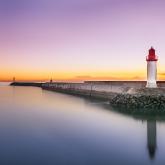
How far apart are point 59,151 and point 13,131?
2.87 meters

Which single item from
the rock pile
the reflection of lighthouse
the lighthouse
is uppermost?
the lighthouse

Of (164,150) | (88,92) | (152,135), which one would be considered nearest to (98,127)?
(152,135)

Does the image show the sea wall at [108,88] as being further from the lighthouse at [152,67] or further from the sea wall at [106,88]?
the lighthouse at [152,67]

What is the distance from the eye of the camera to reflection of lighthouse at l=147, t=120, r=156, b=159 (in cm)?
577

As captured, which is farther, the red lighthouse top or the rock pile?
the red lighthouse top

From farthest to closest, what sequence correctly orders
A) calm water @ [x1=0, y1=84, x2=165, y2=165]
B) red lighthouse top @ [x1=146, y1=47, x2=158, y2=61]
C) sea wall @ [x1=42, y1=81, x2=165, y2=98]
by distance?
sea wall @ [x1=42, y1=81, x2=165, y2=98] < red lighthouse top @ [x1=146, y1=47, x2=158, y2=61] < calm water @ [x1=0, y1=84, x2=165, y2=165]

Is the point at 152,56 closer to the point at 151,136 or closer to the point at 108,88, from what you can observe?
the point at 108,88

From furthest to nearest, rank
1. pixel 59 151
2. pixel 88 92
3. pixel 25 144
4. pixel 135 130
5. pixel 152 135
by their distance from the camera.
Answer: pixel 88 92 < pixel 135 130 < pixel 152 135 < pixel 25 144 < pixel 59 151

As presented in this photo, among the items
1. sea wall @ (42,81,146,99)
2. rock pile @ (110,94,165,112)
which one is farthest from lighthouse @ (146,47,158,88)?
rock pile @ (110,94,165,112)

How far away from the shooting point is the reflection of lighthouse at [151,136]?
5771 mm

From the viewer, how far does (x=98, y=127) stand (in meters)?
8.67

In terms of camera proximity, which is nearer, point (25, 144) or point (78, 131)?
point (25, 144)

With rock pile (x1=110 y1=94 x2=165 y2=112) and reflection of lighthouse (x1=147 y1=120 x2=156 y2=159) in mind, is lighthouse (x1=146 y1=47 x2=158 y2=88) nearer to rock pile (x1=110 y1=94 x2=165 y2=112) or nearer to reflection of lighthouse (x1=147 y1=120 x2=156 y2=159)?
rock pile (x1=110 y1=94 x2=165 y2=112)

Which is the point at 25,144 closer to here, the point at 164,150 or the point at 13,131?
the point at 13,131
